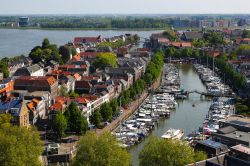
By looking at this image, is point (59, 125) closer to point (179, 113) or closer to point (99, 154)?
point (99, 154)

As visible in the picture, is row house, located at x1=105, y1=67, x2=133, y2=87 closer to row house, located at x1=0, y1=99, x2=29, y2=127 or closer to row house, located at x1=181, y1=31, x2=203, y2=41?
row house, located at x1=0, y1=99, x2=29, y2=127

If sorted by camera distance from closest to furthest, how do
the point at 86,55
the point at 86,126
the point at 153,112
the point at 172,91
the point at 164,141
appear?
the point at 164,141 < the point at 86,126 < the point at 153,112 < the point at 172,91 < the point at 86,55

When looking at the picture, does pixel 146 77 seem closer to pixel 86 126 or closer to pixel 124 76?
pixel 124 76

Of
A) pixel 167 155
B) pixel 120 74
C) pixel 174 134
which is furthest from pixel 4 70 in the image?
pixel 167 155

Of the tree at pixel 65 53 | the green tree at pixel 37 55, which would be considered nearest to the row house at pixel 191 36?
the tree at pixel 65 53

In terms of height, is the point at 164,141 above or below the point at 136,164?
above

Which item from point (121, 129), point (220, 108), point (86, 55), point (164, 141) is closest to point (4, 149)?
point (164, 141)

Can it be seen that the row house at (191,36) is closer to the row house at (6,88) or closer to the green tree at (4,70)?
the green tree at (4,70)

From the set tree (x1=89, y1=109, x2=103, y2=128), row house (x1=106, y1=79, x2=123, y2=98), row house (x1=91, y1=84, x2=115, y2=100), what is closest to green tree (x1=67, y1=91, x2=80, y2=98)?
row house (x1=91, y1=84, x2=115, y2=100)

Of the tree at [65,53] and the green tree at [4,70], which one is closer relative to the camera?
the green tree at [4,70]
